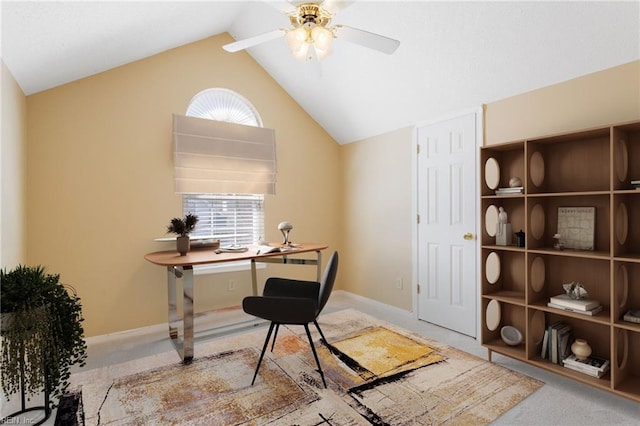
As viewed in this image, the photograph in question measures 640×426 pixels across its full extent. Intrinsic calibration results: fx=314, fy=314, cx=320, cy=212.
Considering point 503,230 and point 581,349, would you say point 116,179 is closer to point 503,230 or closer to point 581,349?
point 503,230

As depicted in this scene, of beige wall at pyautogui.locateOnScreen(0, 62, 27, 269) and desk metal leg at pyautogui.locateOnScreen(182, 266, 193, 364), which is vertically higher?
beige wall at pyautogui.locateOnScreen(0, 62, 27, 269)

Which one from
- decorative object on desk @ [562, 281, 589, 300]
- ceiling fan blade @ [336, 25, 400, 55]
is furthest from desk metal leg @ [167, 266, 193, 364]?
decorative object on desk @ [562, 281, 589, 300]

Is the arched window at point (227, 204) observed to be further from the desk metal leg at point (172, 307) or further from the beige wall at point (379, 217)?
the beige wall at point (379, 217)

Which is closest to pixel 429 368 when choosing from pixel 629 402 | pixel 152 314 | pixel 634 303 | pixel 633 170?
pixel 629 402

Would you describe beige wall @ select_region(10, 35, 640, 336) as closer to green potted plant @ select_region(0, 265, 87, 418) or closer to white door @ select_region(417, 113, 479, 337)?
white door @ select_region(417, 113, 479, 337)

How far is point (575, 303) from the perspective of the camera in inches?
84.5

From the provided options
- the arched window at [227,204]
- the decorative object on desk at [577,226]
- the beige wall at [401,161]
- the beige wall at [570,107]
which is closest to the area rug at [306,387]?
the decorative object on desk at [577,226]

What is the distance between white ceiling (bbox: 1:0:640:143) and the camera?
2.03 metres

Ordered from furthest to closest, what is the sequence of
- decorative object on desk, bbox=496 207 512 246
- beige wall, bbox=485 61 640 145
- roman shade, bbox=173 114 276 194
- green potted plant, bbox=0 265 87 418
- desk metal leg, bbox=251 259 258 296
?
desk metal leg, bbox=251 259 258 296, roman shade, bbox=173 114 276 194, decorative object on desk, bbox=496 207 512 246, beige wall, bbox=485 61 640 145, green potted plant, bbox=0 265 87 418

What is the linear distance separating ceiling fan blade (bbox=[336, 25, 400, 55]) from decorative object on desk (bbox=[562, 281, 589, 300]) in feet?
6.82

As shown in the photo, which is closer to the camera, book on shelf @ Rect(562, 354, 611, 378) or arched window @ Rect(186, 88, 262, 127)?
book on shelf @ Rect(562, 354, 611, 378)

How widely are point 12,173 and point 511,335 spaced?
4.11 metres

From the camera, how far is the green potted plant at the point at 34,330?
1.54 meters

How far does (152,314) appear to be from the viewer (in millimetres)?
3314
